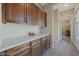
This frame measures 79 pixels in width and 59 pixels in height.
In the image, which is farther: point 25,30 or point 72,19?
point 25,30

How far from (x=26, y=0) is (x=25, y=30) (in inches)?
26.4

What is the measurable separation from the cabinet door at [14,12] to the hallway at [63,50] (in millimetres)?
773

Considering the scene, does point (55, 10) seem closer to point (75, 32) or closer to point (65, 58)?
point (75, 32)

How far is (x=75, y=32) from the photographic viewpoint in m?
2.13

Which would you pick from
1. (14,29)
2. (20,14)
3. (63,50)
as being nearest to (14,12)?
(20,14)

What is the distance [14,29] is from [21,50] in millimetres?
510

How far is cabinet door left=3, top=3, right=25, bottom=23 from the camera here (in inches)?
66.3

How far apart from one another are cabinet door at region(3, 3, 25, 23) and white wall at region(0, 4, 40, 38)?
152 mm

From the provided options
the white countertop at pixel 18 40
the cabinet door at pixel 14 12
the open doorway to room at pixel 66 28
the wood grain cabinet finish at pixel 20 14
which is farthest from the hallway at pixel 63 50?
the cabinet door at pixel 14 12

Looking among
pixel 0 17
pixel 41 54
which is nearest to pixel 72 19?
pixel 41 54

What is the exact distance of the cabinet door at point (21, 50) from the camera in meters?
1.53

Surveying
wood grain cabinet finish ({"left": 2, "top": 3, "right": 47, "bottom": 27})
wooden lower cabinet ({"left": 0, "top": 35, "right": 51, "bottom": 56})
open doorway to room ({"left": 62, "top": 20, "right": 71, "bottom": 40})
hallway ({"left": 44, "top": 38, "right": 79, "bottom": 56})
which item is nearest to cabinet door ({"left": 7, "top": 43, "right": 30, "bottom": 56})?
wooden lower cabinet ({"left": 0, "top": 35, "right": 51, "bottom": 56})

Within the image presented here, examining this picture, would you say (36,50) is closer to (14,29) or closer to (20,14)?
(14,29)

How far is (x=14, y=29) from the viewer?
2.08 metres
